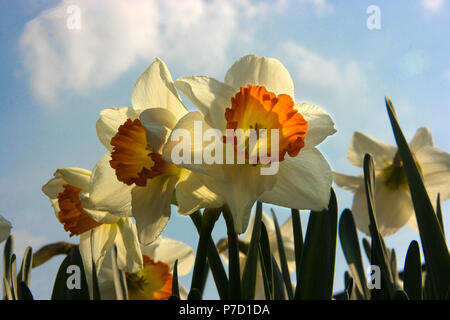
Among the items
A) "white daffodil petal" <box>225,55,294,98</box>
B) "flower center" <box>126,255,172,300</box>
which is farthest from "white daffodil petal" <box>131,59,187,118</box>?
"flower center" <box>126,255,172,300</box>

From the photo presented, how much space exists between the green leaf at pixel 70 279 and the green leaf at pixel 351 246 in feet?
2.28

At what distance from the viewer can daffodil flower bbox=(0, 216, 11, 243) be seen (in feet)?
3.35

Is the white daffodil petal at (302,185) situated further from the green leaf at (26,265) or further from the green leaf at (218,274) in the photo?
the green leaf at (26,265)

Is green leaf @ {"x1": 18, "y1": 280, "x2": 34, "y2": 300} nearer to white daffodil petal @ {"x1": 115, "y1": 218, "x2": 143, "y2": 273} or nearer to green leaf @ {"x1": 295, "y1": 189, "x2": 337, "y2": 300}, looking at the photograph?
white daffodil petal @ {"x1": 115, "y1": 218, "x2": 143, "y2": 273}

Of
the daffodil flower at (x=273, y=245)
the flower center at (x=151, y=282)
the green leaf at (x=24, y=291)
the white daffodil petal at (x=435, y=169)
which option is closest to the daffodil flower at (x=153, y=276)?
the flower center at (x=151, y=282)

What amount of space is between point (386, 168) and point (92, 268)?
124 centimetres

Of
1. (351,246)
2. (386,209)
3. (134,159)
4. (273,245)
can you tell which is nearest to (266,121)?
(134,159)

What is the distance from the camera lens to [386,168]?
5.80ft

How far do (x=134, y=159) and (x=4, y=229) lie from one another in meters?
0.45

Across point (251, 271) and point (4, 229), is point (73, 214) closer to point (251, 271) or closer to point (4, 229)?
point (4, 229)

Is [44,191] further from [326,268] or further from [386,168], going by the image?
[386,168]

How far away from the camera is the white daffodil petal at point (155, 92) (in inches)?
31.5

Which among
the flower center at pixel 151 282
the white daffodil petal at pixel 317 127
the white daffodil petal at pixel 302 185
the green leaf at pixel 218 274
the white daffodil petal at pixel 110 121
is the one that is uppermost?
the white daffodil petal at pixel 110 121

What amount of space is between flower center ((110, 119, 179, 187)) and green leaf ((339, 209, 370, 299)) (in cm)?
65
